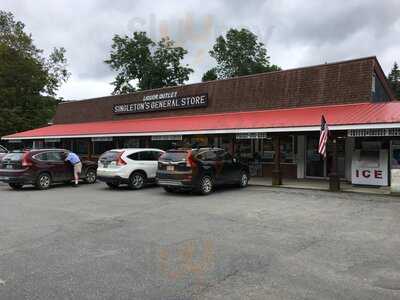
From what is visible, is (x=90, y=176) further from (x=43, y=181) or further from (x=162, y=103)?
(x=162, y=103)

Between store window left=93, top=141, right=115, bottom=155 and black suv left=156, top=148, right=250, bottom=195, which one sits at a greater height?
store window left=93, top=141, right=115, bottom=155

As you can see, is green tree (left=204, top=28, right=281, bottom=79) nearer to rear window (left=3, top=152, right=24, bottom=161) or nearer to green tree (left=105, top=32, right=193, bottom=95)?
green tree (left=105, top=32, right=193, bottom=95)

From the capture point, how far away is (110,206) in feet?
38.7

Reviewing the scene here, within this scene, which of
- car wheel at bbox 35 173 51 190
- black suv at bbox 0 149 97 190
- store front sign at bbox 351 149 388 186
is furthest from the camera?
car wheel at bbox 35 173 51 190

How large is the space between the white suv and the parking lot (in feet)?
11.1

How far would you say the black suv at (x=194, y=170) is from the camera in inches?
550

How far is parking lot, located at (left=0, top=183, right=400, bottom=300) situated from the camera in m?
5.00

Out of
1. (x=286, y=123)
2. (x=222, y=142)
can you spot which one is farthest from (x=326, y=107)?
(x=222, y=142)

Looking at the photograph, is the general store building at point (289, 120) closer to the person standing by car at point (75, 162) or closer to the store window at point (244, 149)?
the store window at point (244, 149)

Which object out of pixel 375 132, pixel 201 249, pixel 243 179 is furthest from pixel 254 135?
pixel 201 249

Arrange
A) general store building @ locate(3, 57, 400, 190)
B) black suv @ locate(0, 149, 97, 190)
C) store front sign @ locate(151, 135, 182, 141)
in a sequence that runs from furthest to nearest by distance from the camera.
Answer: store front sign @ locate(151, 135, 182, 141) → black suv @ locate(0, 149, 97, 190) → general store building @ locate(3, 57, 400, 190)

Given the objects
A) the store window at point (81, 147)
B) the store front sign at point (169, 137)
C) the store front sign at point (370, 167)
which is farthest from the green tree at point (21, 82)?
the store front sign at point (370, 167)

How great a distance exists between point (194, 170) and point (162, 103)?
41.1 ft

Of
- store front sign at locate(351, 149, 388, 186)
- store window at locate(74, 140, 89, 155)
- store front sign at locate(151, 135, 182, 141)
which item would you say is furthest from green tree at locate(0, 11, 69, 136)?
store front sign at locate(351, 149, 388, 186)
